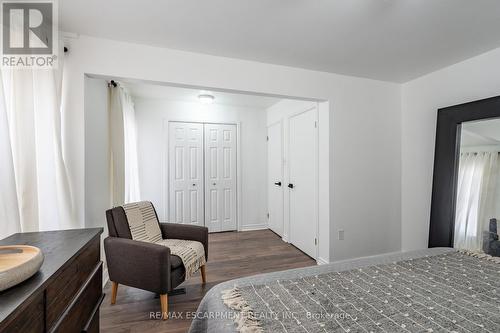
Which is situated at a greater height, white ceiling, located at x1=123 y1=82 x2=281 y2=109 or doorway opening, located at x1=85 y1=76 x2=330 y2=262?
white ceiling, located at x1=123 y1=82 x2=281 y2=109

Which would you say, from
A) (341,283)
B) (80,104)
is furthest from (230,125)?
(341,283)

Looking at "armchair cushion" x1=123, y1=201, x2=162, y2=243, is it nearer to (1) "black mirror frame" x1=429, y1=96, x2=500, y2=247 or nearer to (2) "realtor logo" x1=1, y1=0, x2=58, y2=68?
(2) "realtor logo" x1=1, y1=0, x2=58, y2=68

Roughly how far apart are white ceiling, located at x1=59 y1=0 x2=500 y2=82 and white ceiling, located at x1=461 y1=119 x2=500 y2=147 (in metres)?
0.70

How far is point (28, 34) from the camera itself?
1380 mm

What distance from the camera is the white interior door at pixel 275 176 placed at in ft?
12.3

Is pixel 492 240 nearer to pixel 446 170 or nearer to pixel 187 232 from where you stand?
pixel 446 170

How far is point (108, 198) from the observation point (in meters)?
2.34

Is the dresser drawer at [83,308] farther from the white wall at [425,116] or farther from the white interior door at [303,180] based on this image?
the white wall at [425,116]

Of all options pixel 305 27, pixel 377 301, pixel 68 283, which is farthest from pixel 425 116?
pixel 68 283

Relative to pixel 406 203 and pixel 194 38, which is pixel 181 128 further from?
pixel 406 203

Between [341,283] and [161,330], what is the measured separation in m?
1.39

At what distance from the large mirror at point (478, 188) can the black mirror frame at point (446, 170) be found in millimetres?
40

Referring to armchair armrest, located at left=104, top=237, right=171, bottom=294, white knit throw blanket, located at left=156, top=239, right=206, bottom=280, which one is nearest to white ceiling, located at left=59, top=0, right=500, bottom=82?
armchair armrest, located at left=104, top=237, right=171, bottom=294

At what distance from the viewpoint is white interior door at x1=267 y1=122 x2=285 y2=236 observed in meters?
3.74
